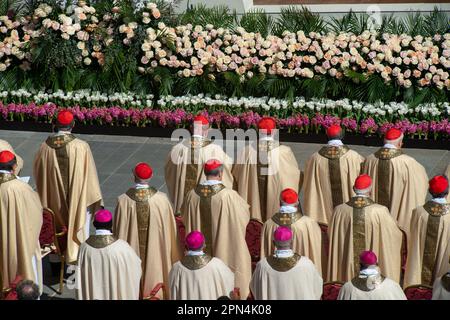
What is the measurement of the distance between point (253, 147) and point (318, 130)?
469 centimetres

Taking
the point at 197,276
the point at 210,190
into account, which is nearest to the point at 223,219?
the point at 210,190

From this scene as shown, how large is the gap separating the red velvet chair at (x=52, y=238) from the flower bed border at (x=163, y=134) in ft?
18.8

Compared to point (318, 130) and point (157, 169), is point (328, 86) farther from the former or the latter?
point (157, 169)

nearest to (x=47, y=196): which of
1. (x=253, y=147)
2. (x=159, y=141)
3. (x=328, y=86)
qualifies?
(x=253, y=147)

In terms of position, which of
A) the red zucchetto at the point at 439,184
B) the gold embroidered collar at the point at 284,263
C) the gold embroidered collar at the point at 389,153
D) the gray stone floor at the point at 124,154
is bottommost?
the gray stone floor at the point at 124,154

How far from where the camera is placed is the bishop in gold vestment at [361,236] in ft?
41.4

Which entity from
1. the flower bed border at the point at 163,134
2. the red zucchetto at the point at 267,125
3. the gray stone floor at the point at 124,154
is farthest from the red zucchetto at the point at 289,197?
the flower bed border at the point at 163,134

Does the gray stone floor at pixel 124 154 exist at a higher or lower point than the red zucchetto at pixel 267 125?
lower

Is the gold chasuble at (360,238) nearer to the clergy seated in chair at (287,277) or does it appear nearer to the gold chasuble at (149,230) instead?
the clergy seated in chair at (287,277)

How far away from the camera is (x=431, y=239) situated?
12.6 m

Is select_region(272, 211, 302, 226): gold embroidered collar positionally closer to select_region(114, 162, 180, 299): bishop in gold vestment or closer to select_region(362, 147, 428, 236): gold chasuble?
select_region(114, 162, 180, 299): bishop in gold vestment

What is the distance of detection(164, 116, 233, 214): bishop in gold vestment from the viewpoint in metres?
14.9

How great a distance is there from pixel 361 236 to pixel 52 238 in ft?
13.2

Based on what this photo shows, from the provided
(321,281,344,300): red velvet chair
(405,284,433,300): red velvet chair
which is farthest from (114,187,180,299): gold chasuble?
(405,284,433,300): red velvet chair
